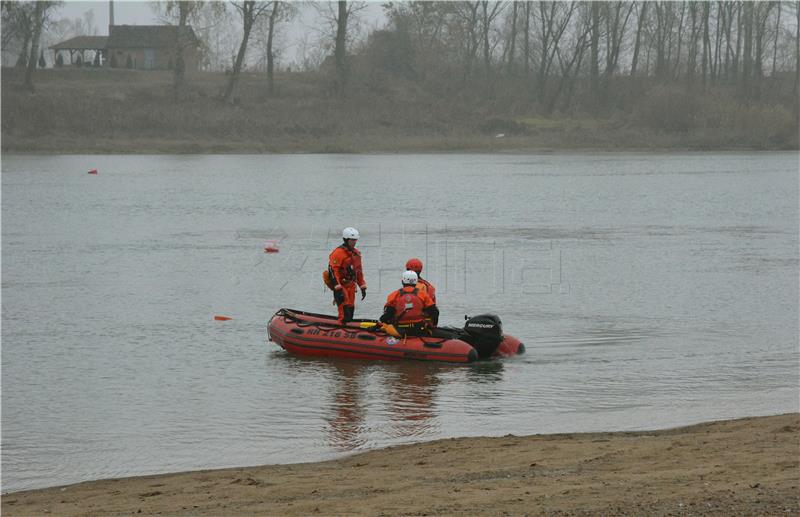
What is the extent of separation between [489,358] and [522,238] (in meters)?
14.7

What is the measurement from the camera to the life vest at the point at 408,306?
14.8 metres

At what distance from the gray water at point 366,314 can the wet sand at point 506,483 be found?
0.97m

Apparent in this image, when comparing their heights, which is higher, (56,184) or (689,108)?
(689,108)

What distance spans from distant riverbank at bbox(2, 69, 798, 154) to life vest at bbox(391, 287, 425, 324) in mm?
45536

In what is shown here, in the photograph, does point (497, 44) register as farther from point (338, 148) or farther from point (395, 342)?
point (395, 342)

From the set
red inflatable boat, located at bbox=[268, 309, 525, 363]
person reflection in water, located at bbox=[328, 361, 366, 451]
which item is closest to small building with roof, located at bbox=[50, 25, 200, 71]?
red inflatable boat, located at bbox=[268, 309, 525, 363]

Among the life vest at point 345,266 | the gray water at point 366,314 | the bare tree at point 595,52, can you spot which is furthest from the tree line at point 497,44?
the life vest at point 345,266

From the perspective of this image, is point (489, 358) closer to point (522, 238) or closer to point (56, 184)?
point (522, 238)

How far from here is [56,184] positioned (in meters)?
44.9

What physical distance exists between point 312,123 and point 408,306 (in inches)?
1964

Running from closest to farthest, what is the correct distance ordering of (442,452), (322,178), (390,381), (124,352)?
(442,452)
(390,381)
(124,352)
(322,178)

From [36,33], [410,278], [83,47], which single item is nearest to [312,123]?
[36,33]

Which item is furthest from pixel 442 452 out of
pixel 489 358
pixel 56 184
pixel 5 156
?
pixel 5 156

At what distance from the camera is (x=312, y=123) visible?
63.9 metres
